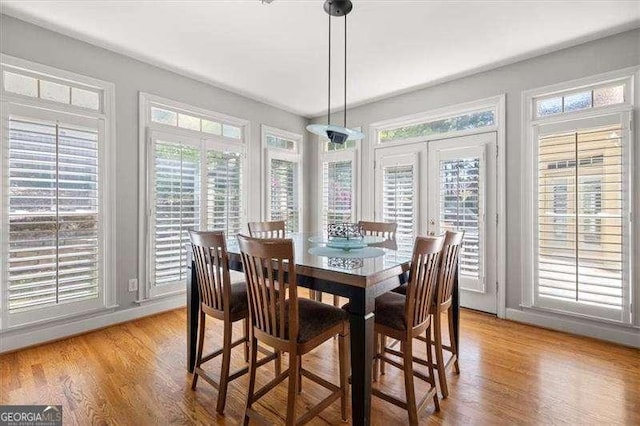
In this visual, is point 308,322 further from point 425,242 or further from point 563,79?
point 563,79

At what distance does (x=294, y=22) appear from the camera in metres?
2.68

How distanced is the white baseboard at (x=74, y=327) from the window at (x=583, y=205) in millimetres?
3916

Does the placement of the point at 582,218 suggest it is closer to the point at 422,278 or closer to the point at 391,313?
the point at 422,278

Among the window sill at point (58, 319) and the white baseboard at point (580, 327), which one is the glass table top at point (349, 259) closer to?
the window sill at point (58, 319)

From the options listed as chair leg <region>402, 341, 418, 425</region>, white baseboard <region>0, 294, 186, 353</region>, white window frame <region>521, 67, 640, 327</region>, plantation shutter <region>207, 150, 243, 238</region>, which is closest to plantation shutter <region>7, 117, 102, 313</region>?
white baseboard <region>0, 294, 186, 353</region>

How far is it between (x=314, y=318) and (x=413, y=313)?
1.75 feet

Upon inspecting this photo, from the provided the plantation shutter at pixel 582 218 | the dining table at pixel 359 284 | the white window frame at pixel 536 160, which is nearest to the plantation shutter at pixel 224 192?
the dining table at pixel 359 284

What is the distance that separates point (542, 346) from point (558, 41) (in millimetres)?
2698

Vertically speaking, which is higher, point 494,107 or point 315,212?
point 494,107

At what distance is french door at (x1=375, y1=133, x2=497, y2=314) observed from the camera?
353 centimetres

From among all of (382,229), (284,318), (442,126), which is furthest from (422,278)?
(442,126)

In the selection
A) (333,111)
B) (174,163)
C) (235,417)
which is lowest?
(235,417)

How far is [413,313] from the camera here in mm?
1749

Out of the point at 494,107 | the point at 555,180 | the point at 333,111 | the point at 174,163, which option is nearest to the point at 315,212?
the point at 333,111
